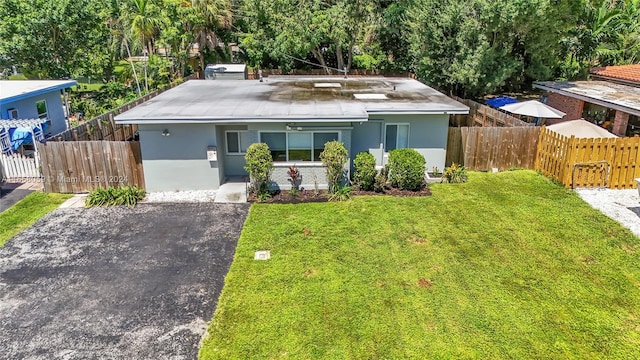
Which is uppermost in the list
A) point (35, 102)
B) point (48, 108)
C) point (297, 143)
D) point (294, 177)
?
point (35, 102)

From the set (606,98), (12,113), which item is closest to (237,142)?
(12,113)

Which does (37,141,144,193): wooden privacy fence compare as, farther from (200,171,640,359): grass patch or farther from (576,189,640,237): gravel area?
(576,189,640,237): gravel area

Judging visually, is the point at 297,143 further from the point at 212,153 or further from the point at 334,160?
the point at 212,153

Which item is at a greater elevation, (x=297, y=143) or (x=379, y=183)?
(x=297, y=143)

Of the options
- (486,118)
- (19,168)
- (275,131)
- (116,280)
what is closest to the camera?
(116,280)

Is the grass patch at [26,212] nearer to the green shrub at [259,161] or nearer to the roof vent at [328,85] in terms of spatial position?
the green shrub at [259,161]

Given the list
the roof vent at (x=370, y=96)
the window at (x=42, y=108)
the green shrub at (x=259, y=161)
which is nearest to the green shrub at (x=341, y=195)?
the green shrub at (x=259, y=161)
